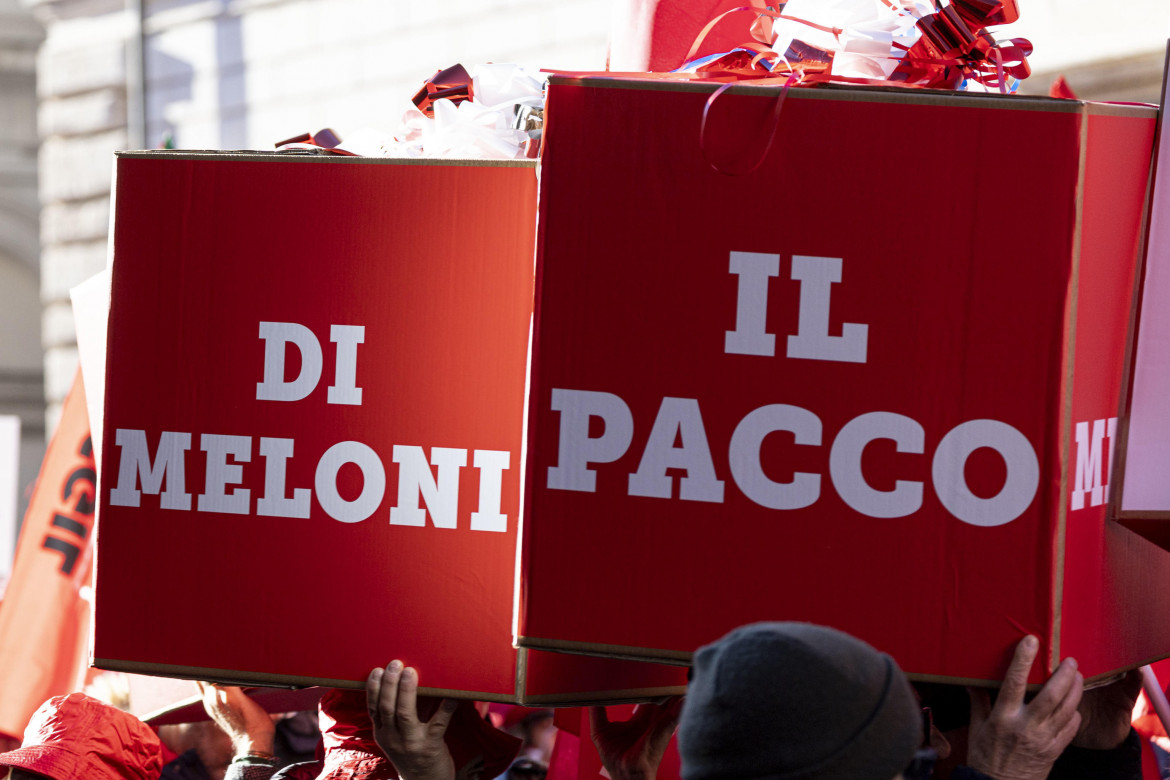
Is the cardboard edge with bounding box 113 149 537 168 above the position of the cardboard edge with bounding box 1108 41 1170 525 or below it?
above

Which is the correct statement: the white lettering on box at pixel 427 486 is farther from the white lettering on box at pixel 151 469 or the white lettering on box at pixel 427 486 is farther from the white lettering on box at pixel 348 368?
the white lettering on box at pixel 151 469

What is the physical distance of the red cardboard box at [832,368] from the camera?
1.64 m

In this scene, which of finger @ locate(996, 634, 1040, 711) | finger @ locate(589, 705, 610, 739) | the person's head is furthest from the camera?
the person's head

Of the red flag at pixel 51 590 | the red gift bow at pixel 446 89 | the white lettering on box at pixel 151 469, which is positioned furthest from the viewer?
the red flag at pixel 51 590

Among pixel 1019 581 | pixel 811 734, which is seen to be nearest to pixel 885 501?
pixel 1019 581

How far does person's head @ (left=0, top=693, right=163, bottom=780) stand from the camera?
2691 millimetres

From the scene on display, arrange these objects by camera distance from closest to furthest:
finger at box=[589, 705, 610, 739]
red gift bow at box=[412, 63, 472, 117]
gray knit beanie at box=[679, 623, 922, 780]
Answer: gray knit beanie at box=[679, 623, 922, 780]
red gift bow at box=[412, 63, 472, 117]
finger at box=[589, 705, 610, 739]

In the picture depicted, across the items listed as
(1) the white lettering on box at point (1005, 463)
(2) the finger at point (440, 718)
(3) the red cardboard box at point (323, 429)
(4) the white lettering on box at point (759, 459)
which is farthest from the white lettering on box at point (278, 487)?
(1) the white lettering on box at point (1005, 463)

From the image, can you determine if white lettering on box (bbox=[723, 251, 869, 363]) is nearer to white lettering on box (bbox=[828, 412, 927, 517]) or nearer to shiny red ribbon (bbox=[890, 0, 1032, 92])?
white lettering on box (bbox=[828, 412, 927, 517])

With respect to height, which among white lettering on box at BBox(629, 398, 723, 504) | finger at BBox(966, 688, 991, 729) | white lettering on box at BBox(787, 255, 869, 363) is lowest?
finger at BBox(966, 688, 991, 729)

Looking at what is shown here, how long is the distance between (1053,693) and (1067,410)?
0.35 m

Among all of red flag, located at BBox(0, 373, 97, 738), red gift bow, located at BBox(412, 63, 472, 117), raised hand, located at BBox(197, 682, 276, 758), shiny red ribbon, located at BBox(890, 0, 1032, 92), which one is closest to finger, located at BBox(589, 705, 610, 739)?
raised hand, located at BBox(197, 682, 276, 758)

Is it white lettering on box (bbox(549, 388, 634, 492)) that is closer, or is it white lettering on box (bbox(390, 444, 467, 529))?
white lettering on box (bbox(549, 388, 634, 492))

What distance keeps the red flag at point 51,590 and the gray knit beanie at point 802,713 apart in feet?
9.31
